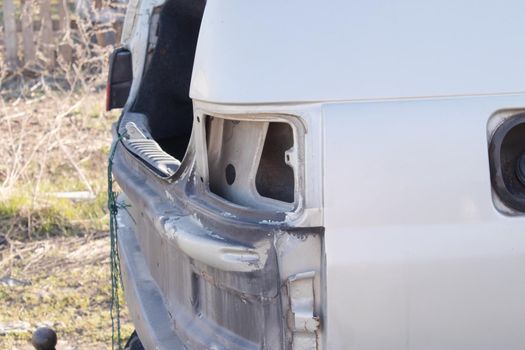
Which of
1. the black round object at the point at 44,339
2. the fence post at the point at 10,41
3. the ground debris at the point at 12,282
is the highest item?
the fence post at the point at 10,41

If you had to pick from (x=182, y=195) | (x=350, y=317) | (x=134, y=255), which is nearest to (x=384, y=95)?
(x=350, y=317)

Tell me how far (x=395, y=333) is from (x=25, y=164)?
196 inches

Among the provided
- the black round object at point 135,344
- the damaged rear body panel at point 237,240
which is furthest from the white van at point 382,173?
the black round object at point 135,344

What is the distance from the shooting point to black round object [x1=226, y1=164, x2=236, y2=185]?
2363 mm

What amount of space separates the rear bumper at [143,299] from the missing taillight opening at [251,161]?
497 millimetres

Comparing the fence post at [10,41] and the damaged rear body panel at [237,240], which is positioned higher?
the fence post at [10,41]

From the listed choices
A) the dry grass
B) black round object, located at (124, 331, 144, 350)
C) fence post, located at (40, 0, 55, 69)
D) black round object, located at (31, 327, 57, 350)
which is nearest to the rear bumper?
black round object, located at (124, 331, 144, 350)

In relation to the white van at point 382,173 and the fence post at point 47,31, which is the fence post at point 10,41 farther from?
the white van at point 382,173

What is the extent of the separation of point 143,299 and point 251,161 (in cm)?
87

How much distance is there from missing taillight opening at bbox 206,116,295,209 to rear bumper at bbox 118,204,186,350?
1.63 ft

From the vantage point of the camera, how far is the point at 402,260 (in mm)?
1967

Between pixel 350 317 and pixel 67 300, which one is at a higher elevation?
pixel 350 317

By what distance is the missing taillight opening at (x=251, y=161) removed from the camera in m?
2.24

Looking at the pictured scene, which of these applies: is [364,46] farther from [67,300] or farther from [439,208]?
[67,300]
